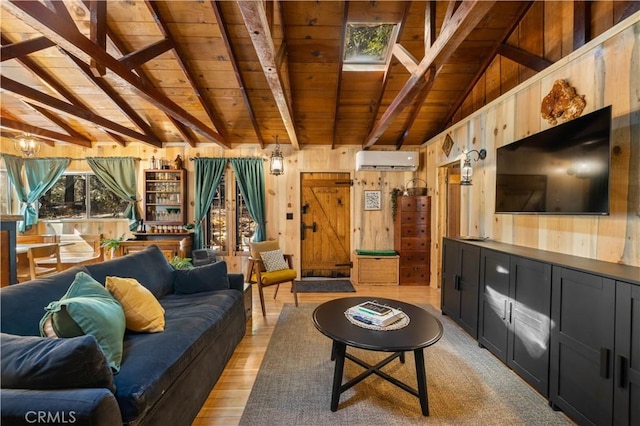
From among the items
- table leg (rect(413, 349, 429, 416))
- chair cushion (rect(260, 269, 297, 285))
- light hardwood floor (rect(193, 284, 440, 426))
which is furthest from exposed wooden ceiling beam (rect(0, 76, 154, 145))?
table leg (rect(413, 349, 429, 416))

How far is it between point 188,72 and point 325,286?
3525mm

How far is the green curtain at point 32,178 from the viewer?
4547 mm

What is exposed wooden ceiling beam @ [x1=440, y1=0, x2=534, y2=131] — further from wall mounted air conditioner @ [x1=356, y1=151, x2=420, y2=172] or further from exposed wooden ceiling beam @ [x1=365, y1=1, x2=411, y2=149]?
exposed wooden ceiling beam @ [x1=365, y1=1, x2=411, y2=149]

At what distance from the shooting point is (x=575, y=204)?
6.02 feet

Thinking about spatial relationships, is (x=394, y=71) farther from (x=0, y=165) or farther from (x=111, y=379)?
(x=0, y=165)

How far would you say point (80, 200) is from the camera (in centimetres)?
484

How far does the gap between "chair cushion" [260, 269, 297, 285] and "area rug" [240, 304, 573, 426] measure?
2.97ft

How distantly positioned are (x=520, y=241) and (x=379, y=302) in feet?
4.89

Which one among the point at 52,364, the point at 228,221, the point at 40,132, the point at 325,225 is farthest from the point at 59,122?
the point at 52,364

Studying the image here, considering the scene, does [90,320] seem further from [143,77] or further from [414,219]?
[414,219]

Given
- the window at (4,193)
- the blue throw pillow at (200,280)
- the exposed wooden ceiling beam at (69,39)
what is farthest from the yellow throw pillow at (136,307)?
the window at (4,193)

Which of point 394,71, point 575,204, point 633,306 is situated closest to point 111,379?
point 633,306

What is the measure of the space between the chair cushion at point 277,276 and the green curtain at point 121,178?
2.89m

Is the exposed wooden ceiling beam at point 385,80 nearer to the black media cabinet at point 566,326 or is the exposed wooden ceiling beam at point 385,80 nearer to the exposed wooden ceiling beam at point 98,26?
the black media cabinet at point 566,326
